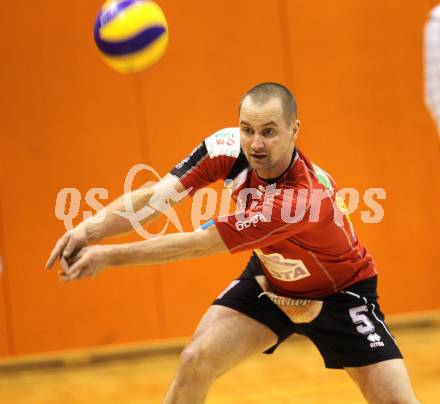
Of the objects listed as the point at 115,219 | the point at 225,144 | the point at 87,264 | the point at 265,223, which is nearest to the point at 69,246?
the point at 87,264

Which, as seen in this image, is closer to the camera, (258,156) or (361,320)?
(258,156)

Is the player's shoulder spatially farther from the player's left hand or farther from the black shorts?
the player's left hand

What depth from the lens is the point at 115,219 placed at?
13.0 ft

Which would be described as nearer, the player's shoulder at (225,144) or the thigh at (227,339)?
the thigh at (227,339)

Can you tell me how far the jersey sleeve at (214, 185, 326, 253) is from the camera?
351cm

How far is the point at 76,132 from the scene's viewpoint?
7.09 metres

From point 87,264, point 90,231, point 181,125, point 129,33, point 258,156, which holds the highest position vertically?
point 129,33

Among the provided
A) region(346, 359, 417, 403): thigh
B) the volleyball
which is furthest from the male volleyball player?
the volleyball

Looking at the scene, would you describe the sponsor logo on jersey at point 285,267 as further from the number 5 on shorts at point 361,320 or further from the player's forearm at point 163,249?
the player's forearm at point 163,249

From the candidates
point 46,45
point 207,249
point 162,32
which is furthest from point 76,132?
point 207,249

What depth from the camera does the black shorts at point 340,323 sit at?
3.89 metres

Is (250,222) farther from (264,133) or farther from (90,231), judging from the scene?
(90,231)

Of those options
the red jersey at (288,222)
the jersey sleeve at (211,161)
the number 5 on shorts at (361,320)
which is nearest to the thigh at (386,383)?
the number 5 on shorts at (361,320)

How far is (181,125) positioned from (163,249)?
154 inches
